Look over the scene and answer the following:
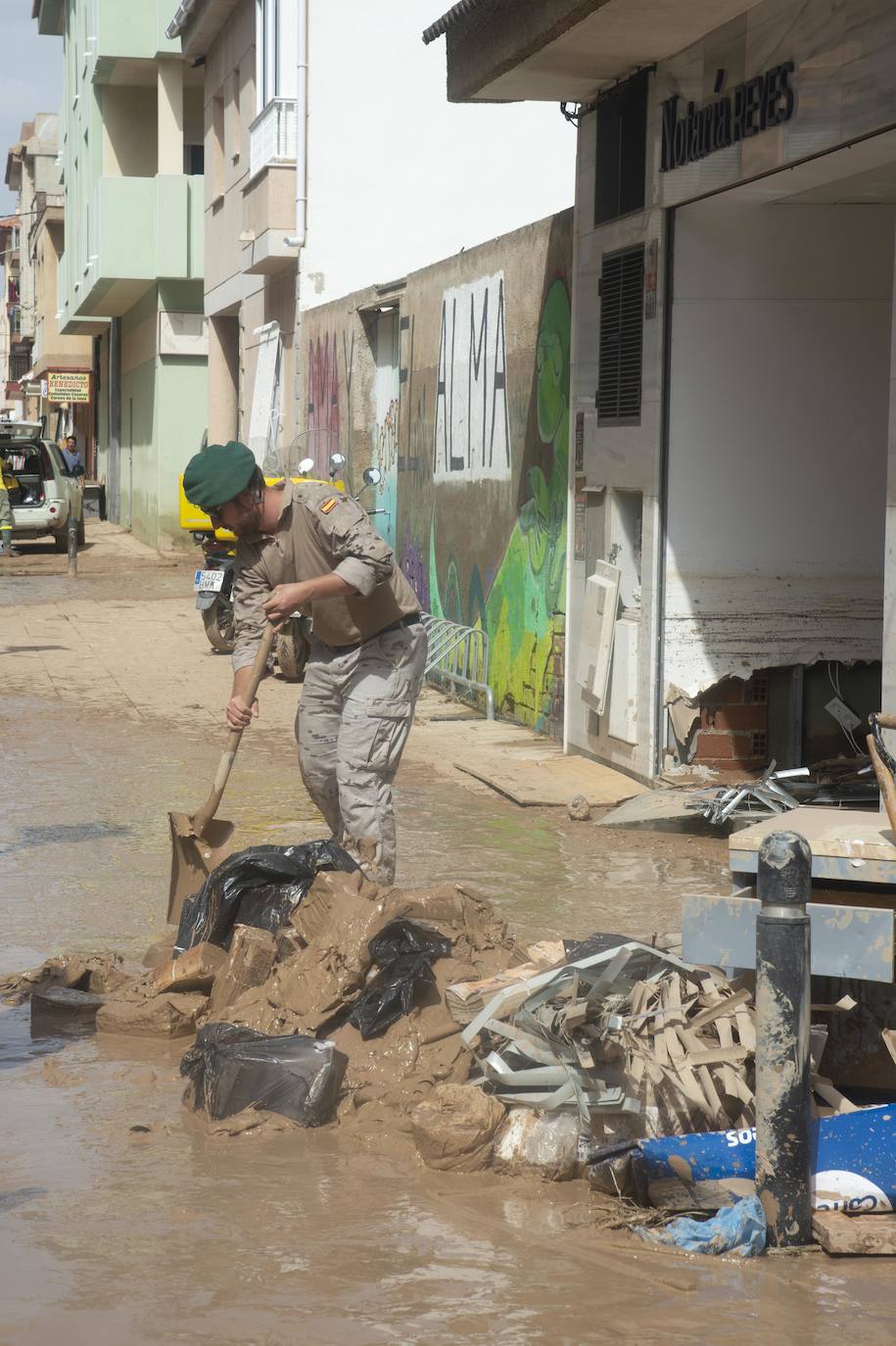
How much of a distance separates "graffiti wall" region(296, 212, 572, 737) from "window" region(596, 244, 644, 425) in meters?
0.80

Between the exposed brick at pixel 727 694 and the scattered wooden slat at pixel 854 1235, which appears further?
the exposed brick at pixel 727 694

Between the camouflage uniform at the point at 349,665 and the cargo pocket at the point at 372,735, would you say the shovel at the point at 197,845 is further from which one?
the cargo pocket at the point at 372,735

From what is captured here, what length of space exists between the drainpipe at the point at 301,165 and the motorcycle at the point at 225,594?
3.61m

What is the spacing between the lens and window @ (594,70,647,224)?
9.42 metres

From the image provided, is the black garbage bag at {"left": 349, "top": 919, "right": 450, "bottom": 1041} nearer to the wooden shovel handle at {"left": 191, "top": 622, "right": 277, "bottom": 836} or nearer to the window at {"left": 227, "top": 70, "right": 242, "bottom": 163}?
the wooden shovel handle at {"left": 191, "top": 622, "right": 277, "bottom": 836}

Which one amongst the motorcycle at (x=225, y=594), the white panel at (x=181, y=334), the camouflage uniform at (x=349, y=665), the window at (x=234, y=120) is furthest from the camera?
the white panel at (x=181, y=334)

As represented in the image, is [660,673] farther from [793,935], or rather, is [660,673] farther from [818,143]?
[793,935]

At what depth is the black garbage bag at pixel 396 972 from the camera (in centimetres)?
491

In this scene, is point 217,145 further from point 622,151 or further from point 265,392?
point 622,151

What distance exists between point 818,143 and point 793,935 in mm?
4675

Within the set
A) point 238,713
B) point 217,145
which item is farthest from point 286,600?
point 217,145

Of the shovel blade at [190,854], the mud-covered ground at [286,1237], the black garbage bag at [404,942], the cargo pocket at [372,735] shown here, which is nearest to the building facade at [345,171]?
the shovel blade at [190,854]

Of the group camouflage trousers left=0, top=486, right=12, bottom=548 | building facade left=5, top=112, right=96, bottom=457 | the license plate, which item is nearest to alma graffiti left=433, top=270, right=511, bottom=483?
the license plate

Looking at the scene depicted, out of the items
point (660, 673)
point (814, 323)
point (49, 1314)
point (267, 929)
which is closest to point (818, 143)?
point (814, 323)
